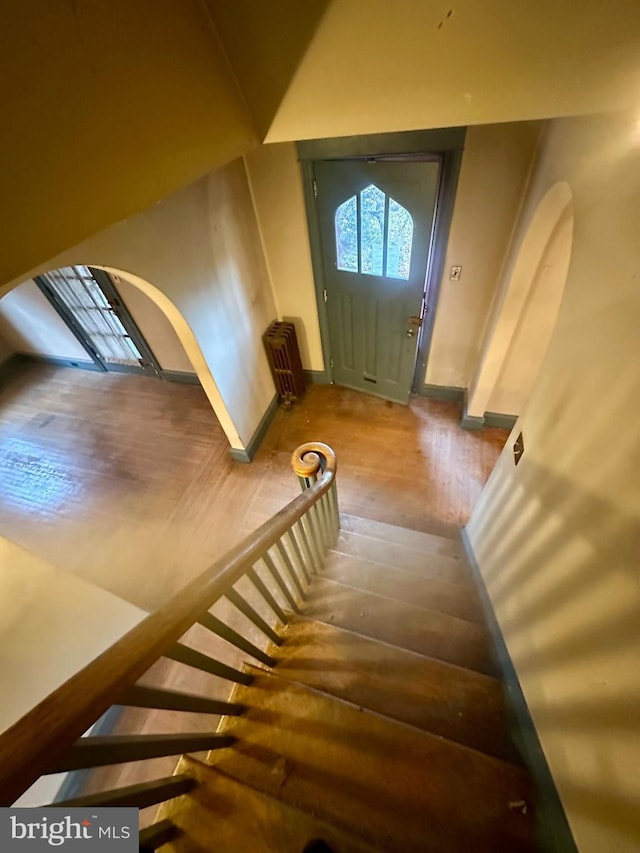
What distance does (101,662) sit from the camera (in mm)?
603

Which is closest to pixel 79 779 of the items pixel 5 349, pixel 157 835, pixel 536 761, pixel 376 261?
pixel 157 835

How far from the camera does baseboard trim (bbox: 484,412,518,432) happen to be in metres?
2.99

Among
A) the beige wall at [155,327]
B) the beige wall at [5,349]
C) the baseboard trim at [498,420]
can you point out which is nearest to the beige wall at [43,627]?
the beige wall at [155,327]

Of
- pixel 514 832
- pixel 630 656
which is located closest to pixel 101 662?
pixel 630 656

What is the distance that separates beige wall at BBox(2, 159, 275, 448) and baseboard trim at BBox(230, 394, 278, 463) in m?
0.05

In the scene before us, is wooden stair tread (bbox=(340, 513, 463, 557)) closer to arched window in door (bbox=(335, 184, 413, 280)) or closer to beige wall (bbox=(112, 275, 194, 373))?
arched window in door (bbox=(335, 184, 413, 280))

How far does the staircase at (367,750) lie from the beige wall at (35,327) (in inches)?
161

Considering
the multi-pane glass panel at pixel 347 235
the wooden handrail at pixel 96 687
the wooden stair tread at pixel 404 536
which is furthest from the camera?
the multi-pane glass panel at pixel 347 235

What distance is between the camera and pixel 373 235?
2.49 m

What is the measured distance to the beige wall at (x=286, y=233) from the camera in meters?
2.39

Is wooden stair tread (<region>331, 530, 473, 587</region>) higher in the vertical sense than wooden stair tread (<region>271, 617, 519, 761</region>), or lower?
lower

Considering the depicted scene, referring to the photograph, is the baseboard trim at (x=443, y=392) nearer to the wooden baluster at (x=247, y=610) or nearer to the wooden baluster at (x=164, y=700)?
the wooden baluster at (x=247, y=610)

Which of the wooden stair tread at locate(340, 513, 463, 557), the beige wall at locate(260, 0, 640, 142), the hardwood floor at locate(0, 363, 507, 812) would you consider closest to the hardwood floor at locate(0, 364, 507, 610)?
the hardwood floor at locate(0, 363, 507, 812)
